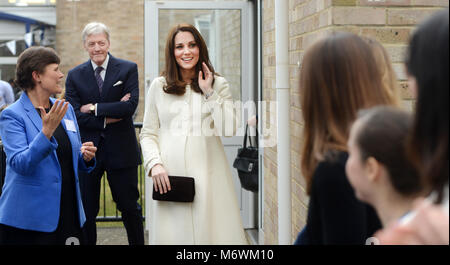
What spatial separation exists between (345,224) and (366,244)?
77 millimetres

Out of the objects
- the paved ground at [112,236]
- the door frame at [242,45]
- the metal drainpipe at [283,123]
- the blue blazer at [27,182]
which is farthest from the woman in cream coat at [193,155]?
the paved ground at [112,236]

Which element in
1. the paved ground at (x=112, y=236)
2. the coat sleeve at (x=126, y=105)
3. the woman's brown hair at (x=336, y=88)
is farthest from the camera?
the paved ground at (x=112, y=236)

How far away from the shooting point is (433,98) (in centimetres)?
109

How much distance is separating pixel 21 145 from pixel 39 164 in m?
0.15

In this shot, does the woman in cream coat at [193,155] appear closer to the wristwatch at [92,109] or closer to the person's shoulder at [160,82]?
the person's shoulder at [160,82]

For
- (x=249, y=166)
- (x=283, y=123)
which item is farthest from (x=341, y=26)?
(x=249, y=166)

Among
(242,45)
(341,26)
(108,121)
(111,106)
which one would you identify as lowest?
(108,121)

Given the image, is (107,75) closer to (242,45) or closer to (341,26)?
(242,45)

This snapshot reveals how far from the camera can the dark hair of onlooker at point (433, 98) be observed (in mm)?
1080

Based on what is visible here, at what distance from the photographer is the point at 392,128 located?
1330mm

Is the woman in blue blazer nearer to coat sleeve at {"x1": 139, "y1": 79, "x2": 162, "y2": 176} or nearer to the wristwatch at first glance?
coat sleeve at {"x1": 139, "y1": 79, "x2": 162, "y2": 176}

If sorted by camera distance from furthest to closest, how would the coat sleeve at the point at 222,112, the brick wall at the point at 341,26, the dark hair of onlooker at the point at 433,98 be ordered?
the coat sleeve at the point at 222,112 < the brick wall at the point at 341,26 < the dark hair of onlooker at the point at 433,98

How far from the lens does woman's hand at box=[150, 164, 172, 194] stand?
366 cm

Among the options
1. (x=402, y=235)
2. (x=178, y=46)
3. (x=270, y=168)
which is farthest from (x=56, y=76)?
(x=402, y=235)
